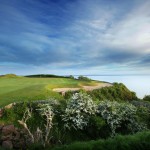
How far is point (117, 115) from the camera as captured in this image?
13.2 metres

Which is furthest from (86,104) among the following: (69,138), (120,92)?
(120,92)

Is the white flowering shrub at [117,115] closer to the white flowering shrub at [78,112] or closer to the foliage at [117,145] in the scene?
the white flowering shrub at [78,112]

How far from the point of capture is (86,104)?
1334 centimetres

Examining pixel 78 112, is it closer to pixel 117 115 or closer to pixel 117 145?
pixel 117 115

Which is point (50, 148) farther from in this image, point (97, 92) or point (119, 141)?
point (97, 92)

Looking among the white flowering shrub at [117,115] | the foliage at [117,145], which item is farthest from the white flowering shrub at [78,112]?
the foliage at [117,145]

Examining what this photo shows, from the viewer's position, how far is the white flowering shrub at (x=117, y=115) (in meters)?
13.0

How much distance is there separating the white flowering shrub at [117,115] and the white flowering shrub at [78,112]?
586 millimetres

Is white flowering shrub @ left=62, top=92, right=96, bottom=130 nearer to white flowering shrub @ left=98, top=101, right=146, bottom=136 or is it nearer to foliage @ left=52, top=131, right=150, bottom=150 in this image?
white flowering shrub @ left=98, top=101, right=146, bottom=136

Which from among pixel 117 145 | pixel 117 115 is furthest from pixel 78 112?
pixel 117 145

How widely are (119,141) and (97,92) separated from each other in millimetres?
16073

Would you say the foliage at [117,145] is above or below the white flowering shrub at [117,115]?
below

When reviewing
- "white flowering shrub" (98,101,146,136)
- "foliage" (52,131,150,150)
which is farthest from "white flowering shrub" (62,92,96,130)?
"foliage" (52,131,150,150)

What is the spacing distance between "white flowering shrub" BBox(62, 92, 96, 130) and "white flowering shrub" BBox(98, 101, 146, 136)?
586 millimetres
